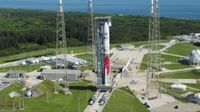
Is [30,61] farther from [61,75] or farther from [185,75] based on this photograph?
[185,75]

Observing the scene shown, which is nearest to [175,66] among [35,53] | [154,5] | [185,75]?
[185,75]

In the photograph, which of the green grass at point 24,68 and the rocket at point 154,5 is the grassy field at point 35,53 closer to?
the green grass at point 24,68

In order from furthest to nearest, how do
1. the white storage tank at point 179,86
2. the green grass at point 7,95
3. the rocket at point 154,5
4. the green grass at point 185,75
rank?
the green grass at point 185,75
the white storage tank at point 179,86
the rocket at point 154,5
the green grass at point 7,95

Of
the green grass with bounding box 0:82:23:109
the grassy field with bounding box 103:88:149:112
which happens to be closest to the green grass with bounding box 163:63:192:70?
the grassy field with bounding box 103:88:149:112

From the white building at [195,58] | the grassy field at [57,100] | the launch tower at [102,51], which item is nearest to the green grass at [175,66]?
the white building at [195,58]

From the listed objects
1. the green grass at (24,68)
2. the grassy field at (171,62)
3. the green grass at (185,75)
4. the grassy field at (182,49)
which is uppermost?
the grassy field at (182,49)

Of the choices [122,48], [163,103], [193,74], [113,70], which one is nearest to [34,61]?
[113,70]
